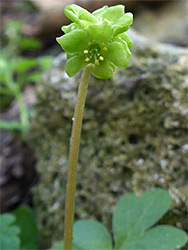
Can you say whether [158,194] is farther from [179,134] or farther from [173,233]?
[179,134]

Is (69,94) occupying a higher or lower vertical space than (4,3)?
higher

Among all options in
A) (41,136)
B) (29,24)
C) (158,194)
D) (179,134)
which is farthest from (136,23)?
(158,194)

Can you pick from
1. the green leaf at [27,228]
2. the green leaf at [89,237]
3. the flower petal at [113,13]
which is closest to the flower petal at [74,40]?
the flower petal at [113,13]

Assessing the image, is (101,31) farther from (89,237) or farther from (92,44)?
(89,237)

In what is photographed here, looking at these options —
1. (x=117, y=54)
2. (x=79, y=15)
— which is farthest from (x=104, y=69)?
(x=79, y=15)

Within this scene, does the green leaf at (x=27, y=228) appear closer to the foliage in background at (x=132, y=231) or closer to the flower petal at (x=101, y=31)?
the foliage in background at (x=132, y=231)
